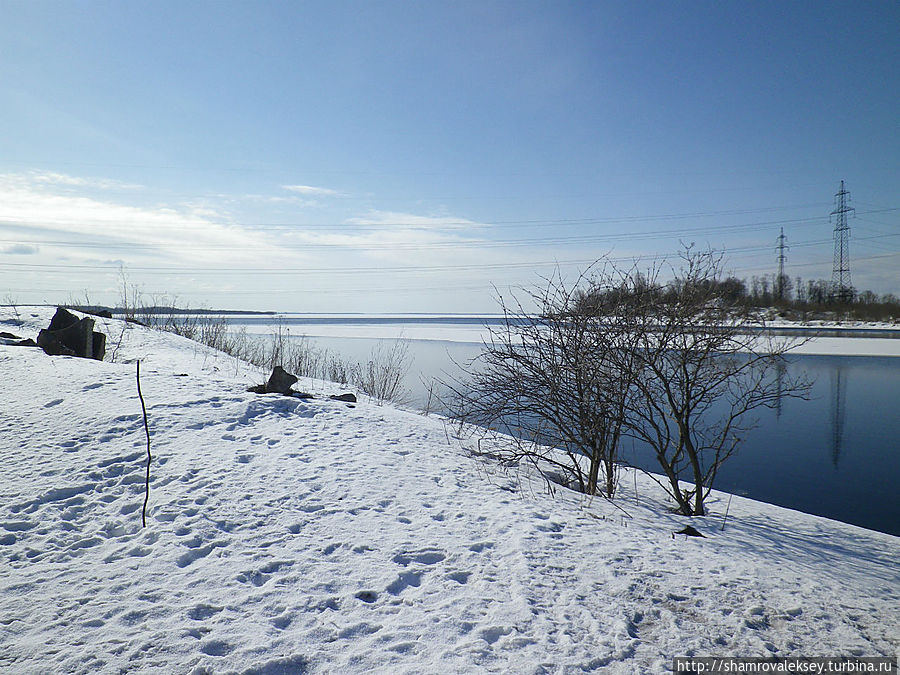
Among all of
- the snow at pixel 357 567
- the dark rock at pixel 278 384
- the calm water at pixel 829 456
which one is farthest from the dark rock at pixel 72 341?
the calm water at pixel 829 456

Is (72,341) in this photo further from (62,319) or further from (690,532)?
(690,532)

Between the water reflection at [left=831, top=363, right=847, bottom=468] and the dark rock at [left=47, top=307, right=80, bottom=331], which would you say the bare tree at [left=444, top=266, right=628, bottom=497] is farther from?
the dark rock at [left=47, top=307, right=80, bottom=331]

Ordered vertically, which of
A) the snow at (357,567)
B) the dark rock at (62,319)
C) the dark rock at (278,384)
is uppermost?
the dark rock at (62,319)

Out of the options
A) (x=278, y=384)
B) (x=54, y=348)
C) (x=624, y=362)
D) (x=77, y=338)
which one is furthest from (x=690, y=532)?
(x=77, y=338)

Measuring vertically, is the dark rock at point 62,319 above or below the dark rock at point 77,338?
above

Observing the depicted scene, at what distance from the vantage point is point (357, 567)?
3.49m

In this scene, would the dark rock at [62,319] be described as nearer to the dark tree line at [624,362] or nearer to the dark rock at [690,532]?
the dark tree line at [624,362]

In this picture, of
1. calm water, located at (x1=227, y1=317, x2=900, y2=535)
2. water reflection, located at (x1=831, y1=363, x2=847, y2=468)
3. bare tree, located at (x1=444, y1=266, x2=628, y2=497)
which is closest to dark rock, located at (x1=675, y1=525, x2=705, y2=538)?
bare tree, located at (x1=444, y1=266, x2=628, y2=497)

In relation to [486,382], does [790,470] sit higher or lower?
lower

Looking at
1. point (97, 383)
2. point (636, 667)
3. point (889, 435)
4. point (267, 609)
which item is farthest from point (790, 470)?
point (97, 383)

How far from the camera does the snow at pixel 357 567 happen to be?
2.71 m

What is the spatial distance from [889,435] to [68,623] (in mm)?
16177

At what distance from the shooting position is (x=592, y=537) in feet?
13.8

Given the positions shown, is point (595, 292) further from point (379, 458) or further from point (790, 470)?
point (790, 470)
